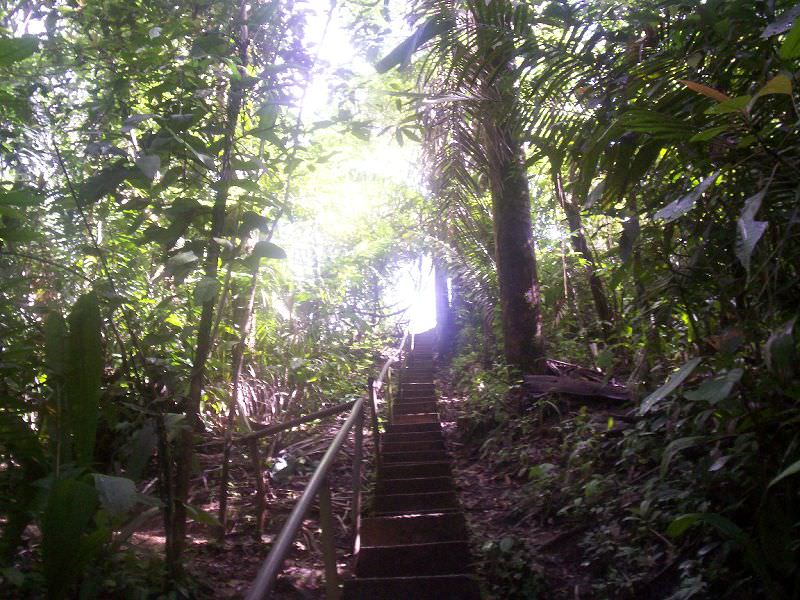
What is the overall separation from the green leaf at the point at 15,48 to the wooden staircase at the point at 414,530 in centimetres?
275

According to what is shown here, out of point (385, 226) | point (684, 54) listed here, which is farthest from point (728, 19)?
point (385, 226)

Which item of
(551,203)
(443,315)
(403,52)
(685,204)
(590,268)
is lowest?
(685,204)

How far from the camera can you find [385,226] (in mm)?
13633

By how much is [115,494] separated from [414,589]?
1960 millimetres

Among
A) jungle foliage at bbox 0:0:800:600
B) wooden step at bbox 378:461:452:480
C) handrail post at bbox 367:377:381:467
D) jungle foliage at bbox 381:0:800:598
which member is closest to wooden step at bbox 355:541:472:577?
jungle foliage at bbox 0:0:800:600

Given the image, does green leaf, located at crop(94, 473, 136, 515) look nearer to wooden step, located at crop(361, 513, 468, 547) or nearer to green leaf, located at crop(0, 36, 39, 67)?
green leaf, located at crop(0, 36, 39, 67)

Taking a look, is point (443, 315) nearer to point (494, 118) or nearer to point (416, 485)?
point (416, 485)

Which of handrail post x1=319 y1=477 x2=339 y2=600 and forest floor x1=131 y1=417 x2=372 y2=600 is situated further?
forest floor x1=131 y1=417 x2=372 y2=600

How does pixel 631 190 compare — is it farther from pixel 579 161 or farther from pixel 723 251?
pixel 723 251

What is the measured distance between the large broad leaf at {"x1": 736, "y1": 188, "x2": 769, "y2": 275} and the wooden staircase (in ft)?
7.48

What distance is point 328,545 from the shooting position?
8.52 feet

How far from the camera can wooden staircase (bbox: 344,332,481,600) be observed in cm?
327

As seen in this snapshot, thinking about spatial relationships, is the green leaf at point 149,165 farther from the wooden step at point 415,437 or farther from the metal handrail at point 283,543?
the wooden step at point 415,437

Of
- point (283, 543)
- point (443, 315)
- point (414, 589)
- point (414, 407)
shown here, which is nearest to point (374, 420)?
point (414, 589)
